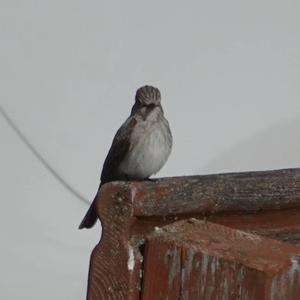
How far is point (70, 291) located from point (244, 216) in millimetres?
3510

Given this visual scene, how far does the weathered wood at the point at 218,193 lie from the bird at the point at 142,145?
5.85ft

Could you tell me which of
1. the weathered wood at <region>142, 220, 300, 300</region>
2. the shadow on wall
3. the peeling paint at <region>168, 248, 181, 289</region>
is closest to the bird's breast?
the shadow on wall

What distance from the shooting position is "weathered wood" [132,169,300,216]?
2.01 m

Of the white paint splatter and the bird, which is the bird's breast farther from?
the white paint splatter

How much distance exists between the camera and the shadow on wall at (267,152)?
5.68 meters

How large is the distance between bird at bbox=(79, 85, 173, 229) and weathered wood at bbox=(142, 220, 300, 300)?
2.20m

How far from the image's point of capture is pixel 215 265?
1.64 meters

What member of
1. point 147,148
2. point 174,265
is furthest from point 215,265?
point 147,148

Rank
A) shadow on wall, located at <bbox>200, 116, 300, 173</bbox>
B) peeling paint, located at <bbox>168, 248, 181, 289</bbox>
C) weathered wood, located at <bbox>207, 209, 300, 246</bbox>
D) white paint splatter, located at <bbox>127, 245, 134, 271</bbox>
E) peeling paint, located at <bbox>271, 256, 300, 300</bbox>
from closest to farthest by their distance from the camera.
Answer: peeling paint, located at <bbox>271, 256, 300, 300</bbox>, peeling paint, located at <bbox>168, 248, 181, 289</bbox>, white paint splatter, located at <bbox>127, 245, 134, 271</bbox>, weathered wood, located at <bbox>207, 209, 300, 246</bbox>, shadow on wall, located at <bbox>200, 116, 300, 173</bbox>

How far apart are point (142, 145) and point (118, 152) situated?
0.33 feet

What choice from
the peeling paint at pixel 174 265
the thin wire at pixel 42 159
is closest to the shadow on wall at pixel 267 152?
the thin wire at pixel 42 159

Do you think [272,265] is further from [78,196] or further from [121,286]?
[78,196]

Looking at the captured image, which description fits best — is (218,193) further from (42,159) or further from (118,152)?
(42,159)

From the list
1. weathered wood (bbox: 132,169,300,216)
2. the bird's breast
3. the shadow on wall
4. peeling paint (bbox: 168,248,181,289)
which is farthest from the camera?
the shadow on wall
